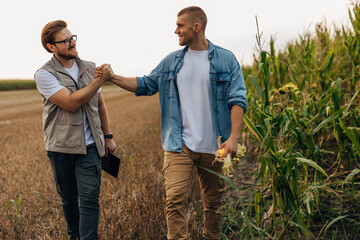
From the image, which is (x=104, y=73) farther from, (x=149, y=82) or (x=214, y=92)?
(x=214, y=92)

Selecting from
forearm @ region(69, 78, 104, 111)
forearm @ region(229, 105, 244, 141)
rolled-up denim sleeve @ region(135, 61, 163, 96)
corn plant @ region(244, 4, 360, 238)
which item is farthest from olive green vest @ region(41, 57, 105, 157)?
corn plant @ region(244, 4, 360, 238)

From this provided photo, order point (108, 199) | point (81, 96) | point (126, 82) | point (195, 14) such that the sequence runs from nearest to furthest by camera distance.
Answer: point (81, 96) < point (195, 14) < point (126, 82) < point (108, 199)

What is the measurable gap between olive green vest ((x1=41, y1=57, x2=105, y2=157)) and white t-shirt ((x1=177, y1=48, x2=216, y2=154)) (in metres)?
0.68

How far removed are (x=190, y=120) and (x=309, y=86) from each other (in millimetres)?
2156

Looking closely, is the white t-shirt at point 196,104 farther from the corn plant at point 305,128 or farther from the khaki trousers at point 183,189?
the corn plant at point 305,128

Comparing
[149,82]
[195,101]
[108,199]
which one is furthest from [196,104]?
[108,199]

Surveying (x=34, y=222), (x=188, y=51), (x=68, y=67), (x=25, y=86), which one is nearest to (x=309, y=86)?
(x=188, y=51)

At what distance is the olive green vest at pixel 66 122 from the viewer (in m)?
2.27

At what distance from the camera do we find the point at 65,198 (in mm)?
2500

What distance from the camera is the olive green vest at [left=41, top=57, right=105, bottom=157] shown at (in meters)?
2.27

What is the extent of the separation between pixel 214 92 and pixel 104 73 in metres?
0.82

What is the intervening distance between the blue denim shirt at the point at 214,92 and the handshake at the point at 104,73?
386 millimetres

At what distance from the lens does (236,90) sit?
2.32 m

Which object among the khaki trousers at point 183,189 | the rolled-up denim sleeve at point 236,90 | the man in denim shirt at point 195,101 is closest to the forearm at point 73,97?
the man in denim shirt at point 195,101
